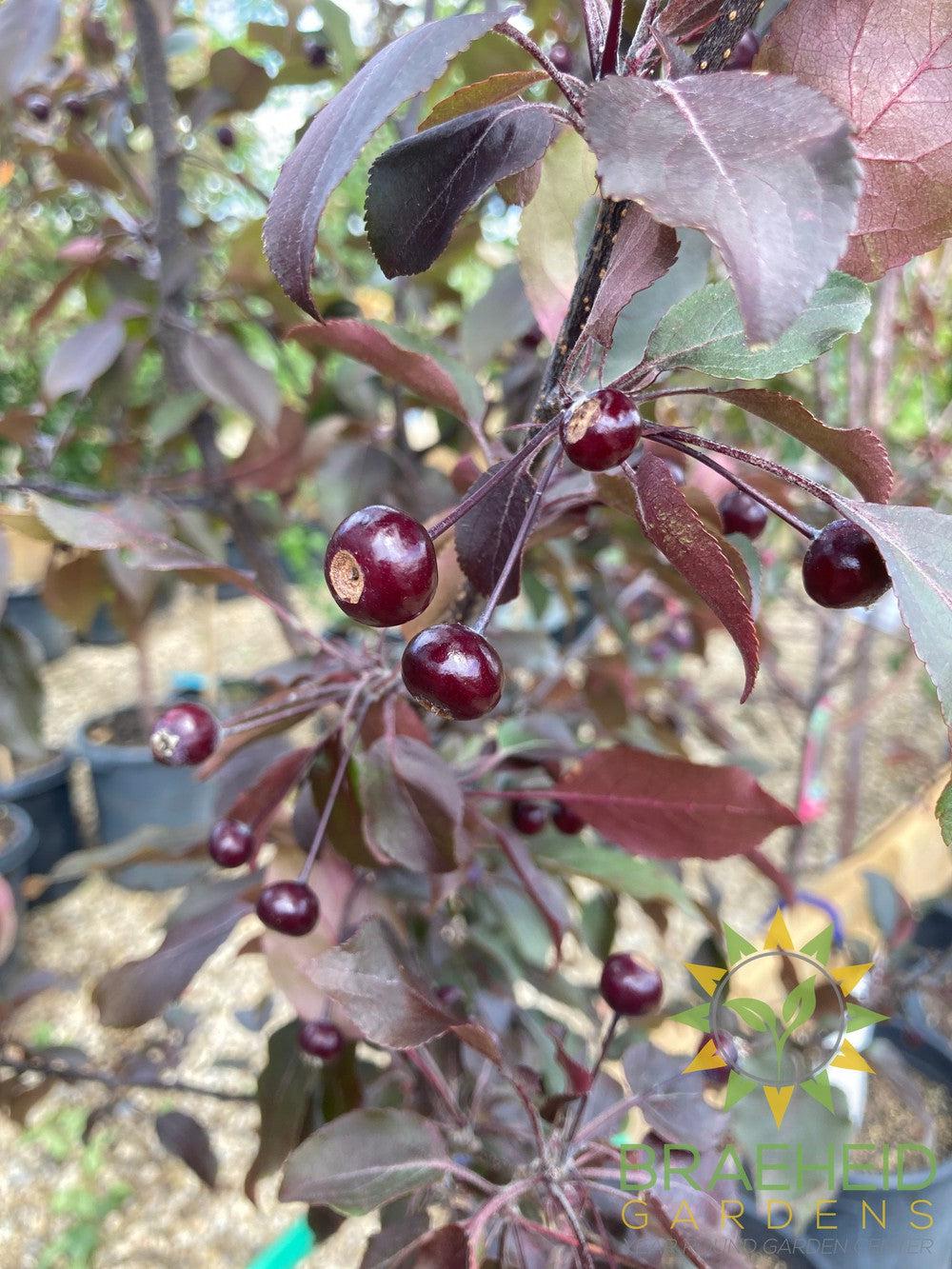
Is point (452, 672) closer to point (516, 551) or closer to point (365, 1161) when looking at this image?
point (516, 551)

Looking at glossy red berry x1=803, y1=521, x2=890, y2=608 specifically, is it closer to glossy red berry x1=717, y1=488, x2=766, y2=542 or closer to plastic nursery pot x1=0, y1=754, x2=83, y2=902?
glossy red berry x1=717, y1=488, x2=766, y2=542

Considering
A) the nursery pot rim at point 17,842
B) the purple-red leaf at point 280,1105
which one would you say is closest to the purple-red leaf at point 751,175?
the purple-red leaf at point 280,1105

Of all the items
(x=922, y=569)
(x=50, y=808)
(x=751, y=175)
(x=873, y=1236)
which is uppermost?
(x=751, y=175)

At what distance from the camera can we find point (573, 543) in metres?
0.99

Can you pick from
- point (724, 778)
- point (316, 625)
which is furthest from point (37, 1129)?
point (316, 625)

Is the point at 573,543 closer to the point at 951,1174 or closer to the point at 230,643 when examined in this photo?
the point at 951,1174

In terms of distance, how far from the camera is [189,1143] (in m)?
0.92

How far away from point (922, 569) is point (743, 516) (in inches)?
8.5

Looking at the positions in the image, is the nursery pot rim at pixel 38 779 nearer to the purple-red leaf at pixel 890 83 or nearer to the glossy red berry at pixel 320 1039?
the glossy red berry at pixel 320 1039

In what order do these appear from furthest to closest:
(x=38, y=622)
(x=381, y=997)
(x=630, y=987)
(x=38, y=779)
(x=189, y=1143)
→ (x=38, y=622), (x=38, y=779), (x=189, y=1143), (x=630, y=987), (x=381, y=997)

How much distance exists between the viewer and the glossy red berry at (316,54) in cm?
101

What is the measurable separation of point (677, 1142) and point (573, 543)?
0.63 m

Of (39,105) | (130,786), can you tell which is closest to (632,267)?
(39,105)

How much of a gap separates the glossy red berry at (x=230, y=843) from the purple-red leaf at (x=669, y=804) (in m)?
0.22
